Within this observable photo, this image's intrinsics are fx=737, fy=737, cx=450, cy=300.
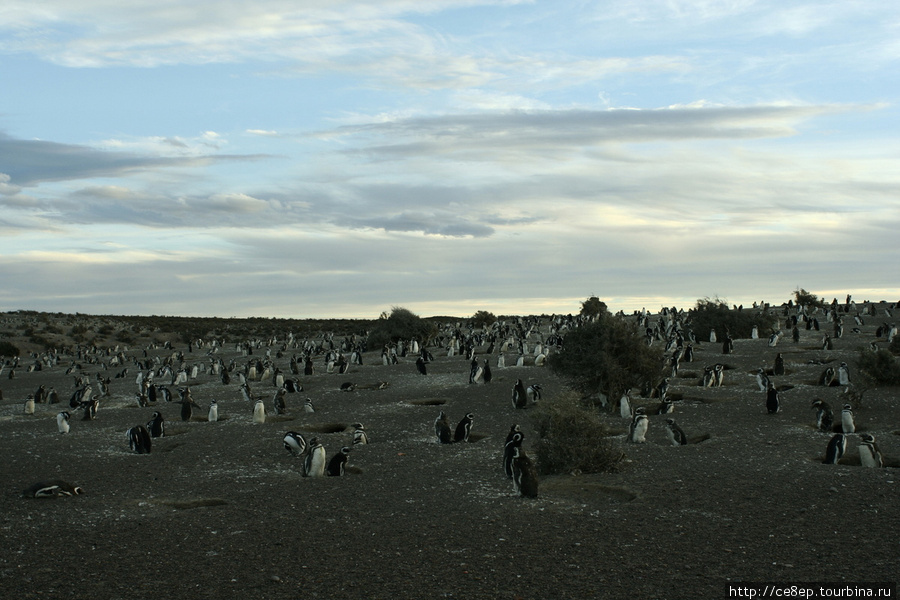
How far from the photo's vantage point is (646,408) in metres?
19.7

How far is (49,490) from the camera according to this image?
39.3 ft

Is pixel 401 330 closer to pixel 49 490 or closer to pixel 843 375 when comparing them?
pixel 843 375

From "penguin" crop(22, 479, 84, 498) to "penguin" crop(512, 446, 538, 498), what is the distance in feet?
24.1

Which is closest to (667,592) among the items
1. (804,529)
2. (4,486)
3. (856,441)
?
(804,529)

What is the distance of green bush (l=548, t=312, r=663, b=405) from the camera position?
67.8ft

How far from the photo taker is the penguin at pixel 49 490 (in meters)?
11.9

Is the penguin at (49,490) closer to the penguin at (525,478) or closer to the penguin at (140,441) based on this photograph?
the penguin at (140,441)

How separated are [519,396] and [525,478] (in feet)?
31.9

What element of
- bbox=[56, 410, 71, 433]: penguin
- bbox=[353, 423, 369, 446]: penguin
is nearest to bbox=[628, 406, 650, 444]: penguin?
bbox=[353, 423, 369, 446]: penguin

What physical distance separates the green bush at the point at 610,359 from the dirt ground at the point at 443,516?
2147mm

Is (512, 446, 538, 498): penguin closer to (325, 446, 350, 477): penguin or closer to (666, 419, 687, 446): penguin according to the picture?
(325, 446, 350, 477): penguin

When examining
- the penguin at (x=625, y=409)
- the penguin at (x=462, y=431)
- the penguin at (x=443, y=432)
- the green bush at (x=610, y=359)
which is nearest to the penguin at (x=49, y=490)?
the penguin at (x=443, y=432)

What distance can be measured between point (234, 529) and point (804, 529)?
7289 millimetres

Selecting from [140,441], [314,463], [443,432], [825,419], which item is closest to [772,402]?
[825,419]
